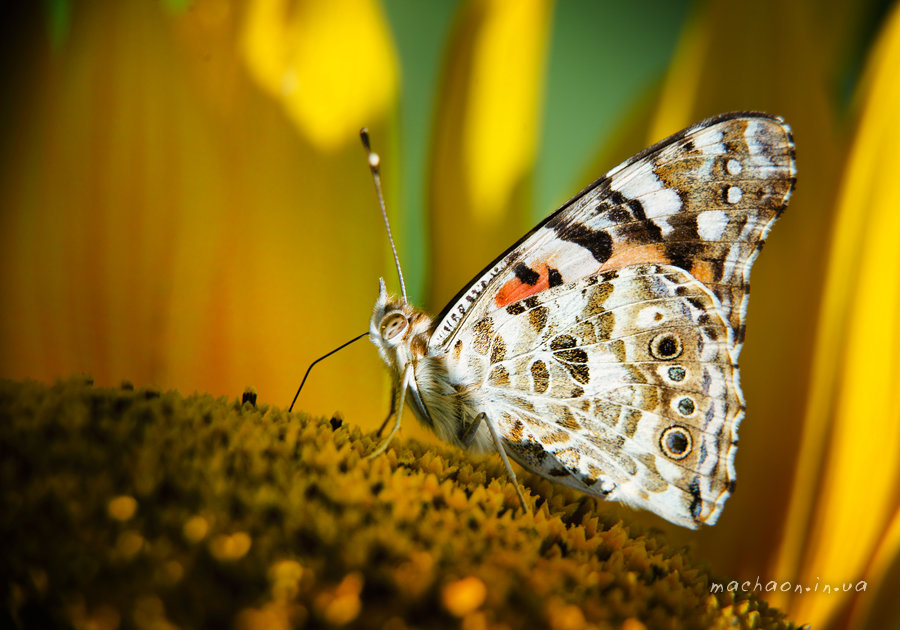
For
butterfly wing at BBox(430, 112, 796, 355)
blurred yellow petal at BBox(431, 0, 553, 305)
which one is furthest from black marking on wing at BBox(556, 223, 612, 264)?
blurred yellow petal at BBox(431, 0, 553, 305)

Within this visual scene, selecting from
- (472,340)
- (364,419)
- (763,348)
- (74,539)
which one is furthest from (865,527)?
(74,539)

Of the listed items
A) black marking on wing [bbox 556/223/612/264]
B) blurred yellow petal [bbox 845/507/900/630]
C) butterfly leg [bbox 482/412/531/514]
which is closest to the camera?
butterfly leg [bbox 482/412/531/514]

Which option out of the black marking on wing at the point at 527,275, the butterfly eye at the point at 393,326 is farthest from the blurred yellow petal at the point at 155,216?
the black marking on wing at the point at 527,275

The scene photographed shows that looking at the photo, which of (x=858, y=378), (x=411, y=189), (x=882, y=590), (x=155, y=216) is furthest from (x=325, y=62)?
(x=882, y=590)

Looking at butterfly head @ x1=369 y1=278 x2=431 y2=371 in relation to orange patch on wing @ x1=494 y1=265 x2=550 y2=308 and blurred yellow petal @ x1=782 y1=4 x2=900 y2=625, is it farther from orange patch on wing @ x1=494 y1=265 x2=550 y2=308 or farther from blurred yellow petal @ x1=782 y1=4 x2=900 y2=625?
blurred yellow petal @ x1=782 y1=4 x2=900 y2=625

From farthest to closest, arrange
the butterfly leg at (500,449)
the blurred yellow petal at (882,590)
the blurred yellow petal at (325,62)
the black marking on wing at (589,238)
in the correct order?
the blurred yellow petal at (325,62)
the blurred yellow petal at (882,590)
the black marking on wing at (589,238)
the butterfly leg at (500,449)

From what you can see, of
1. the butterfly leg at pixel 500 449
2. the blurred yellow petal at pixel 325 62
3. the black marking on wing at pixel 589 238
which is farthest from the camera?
the blurred yellow petal at pixel 325 62

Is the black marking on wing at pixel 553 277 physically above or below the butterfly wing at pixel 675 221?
below

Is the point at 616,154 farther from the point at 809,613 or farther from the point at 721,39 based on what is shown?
the point at 809,613

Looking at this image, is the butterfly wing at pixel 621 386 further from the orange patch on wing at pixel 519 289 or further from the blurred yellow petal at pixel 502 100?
the blurred yellow petal at pixel 502 100
